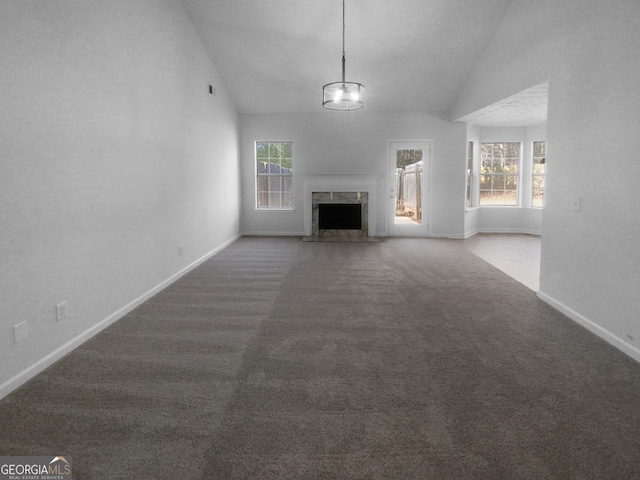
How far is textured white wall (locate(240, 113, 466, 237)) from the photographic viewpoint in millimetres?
8117

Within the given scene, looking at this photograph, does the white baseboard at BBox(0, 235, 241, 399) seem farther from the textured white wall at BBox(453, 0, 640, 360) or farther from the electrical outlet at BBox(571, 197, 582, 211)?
the electrical outlet at BBox(571, 197, 582, 211)

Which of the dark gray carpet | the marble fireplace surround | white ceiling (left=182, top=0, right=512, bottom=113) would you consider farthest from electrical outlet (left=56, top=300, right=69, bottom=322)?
the marble fireplace surround

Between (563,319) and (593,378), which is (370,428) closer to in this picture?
(593,378)

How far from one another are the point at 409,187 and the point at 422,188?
38 centimetres

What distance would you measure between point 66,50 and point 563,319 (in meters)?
4.20

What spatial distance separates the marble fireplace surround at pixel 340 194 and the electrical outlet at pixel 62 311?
18.7ft

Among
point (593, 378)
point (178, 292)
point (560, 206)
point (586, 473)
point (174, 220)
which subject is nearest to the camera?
point (586, 473)

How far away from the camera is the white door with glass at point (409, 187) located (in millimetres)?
8250

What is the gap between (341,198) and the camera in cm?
828

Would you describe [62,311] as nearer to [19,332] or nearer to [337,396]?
[19,332]

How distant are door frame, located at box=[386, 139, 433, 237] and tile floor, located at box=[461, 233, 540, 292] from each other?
2.99ft

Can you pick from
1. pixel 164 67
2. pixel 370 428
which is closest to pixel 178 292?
pixel 164 67

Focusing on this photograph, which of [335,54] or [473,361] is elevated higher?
[335,54]

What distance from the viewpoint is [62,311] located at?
110 inches
